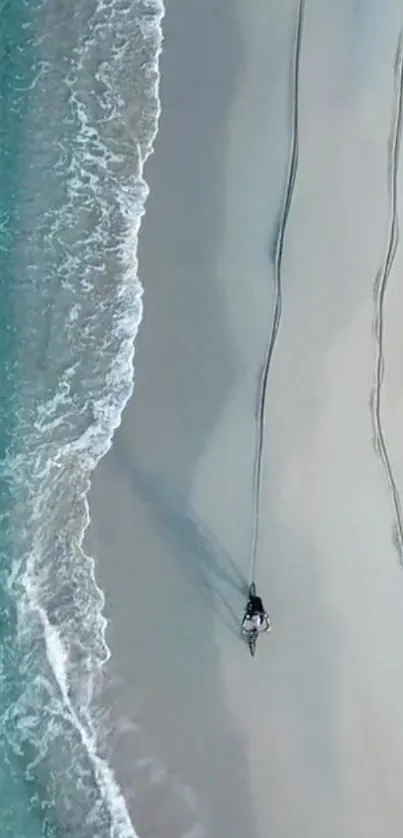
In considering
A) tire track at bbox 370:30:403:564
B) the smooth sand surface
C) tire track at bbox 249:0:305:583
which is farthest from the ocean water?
tire track at bbox 370:30:403:564

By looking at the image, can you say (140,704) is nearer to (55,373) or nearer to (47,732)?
(47,732)

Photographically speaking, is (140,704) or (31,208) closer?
(140,704)

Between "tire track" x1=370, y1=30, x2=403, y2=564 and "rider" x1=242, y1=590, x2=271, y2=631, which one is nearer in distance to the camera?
"rider" x1=242, y1=590, x2=271, y2=631

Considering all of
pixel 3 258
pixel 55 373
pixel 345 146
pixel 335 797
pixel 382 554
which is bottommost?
pixel 335 797

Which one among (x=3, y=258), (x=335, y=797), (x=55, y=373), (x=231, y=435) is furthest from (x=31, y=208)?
(x=335, y=797)

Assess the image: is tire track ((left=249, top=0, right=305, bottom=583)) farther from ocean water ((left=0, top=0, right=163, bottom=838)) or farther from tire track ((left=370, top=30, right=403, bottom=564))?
ocean water ((left=0, top=0, right=163, bottom=838))

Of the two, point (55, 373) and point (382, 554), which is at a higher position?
point (55, 373)

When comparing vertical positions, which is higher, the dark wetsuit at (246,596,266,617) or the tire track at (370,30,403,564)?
the tire track at (370,30,403,564)
